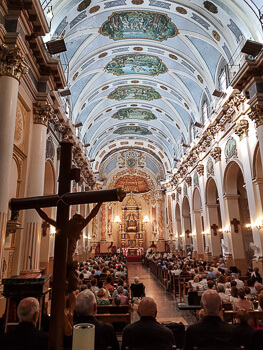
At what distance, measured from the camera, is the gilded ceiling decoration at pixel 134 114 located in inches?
934

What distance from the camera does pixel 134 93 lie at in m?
21.0

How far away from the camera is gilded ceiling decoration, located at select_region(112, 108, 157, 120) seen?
2373 centimetres

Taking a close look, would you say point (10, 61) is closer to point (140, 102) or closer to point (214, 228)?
point (214, 228)

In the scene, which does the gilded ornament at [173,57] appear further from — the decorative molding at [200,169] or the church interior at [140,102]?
the decorative molding at [200,169]

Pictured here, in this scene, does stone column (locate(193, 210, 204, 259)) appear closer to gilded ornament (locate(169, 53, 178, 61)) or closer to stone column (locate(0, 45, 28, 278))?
gilded ornament (locate(169, 53, 178, 61))

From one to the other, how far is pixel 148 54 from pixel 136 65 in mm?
1447

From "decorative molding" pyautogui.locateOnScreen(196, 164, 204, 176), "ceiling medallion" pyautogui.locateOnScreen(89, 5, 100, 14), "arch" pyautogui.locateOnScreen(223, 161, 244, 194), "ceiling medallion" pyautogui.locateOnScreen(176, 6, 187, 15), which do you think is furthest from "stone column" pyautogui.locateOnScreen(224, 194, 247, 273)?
"ceiling medallion" pyautogui.locateOnScreen(89, 5, 100, 14)

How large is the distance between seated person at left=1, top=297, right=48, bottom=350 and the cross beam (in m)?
0.36

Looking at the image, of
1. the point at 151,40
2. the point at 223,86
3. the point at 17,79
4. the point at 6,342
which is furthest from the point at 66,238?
the point at 151,40

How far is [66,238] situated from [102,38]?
13955 mm

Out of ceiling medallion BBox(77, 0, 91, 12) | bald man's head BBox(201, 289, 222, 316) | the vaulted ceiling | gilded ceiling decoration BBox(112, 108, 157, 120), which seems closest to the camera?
bald man's head BBox(201, 289, 222, 316)

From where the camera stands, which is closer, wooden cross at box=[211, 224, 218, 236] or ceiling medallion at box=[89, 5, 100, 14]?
ceiling medallion at box=[89, 5, 100, 14]

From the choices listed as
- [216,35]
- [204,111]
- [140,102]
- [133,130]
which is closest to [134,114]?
[140,102]

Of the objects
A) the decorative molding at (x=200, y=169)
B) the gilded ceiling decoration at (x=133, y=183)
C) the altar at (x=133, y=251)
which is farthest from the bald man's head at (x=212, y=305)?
the gilded ceiling decoration at (x=133, y=183)
